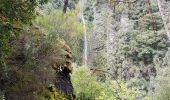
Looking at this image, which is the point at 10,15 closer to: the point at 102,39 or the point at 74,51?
the point at 74,51

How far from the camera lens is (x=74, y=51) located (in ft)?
95.6

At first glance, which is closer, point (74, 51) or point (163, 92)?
point (163, 92)

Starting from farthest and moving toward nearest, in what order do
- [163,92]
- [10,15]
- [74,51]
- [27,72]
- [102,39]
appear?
[102,39], [74,51], [163,92], [27,72], [10,15]

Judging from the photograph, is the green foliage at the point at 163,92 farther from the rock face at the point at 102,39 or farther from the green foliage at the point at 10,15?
the green foliage at the point at 10,15

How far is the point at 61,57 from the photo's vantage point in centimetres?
1018

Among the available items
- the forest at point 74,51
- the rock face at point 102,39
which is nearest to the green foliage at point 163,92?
the forest at point 74,51

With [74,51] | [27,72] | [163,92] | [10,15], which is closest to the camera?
[10,15]

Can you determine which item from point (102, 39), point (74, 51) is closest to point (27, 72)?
point (74, 51)

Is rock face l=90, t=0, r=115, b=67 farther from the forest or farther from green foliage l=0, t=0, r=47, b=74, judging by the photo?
green foliage l=0, t=0, r=47, b=74

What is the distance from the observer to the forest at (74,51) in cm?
673

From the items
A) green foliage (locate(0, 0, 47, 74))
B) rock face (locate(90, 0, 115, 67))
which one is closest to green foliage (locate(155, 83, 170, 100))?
rock face (locate(90, 0, 115, 67))

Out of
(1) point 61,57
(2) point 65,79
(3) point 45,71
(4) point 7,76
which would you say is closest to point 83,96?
(2) point 65,79

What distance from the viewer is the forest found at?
673cm

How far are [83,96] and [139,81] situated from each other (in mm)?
18988
